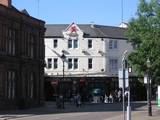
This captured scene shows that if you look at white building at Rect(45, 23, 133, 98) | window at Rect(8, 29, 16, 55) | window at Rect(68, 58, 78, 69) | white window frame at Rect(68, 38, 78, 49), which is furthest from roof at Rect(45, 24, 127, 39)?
window at Rect(8, 29, 16, 55)

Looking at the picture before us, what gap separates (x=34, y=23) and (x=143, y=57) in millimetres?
25705

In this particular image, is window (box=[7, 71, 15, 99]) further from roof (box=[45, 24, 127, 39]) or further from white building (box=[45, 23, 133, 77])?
roof (box=[45, 24, 127, 39])

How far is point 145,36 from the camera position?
40.8 metres

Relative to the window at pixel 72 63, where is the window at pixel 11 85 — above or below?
below

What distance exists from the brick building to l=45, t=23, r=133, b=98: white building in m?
23.9

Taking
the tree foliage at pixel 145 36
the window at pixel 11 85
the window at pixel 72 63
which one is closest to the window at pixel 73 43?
the window at pixel 72 63

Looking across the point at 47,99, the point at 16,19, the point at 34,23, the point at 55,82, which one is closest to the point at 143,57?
the point at 16,19

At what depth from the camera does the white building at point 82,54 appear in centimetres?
9300

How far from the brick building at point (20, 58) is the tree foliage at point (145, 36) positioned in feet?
56.3

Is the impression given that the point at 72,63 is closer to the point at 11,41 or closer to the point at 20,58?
the point at 20,58

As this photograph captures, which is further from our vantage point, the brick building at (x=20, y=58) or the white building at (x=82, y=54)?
the white building at (x=82, y=54)

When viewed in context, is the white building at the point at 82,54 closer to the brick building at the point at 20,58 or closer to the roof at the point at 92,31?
the roof at the point at 92,31

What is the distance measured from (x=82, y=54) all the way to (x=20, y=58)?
106 ft

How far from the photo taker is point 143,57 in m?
42.9
